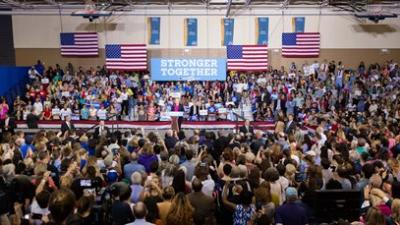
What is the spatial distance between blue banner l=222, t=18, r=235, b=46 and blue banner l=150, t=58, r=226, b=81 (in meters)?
1.66

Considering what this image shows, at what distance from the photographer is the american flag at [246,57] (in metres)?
23.0

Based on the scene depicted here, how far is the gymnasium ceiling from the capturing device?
23.0 metres

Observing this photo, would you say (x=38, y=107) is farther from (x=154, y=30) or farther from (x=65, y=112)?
(x=154, y=30)

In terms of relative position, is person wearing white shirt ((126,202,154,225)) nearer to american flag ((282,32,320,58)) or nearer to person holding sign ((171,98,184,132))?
person holding sign ((171,98,184,132))

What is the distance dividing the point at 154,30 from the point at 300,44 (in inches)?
322

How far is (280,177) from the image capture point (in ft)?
22.4

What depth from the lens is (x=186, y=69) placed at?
23.2 metres

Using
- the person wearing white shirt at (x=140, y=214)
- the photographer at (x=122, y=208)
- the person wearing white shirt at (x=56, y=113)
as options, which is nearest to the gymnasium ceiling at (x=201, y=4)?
the person wearing white shirt at (x=56, y=113)

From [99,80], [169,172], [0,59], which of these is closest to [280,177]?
[169,172]

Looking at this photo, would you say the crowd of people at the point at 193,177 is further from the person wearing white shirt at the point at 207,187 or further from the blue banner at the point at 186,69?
the blue banner at the point at 186,69

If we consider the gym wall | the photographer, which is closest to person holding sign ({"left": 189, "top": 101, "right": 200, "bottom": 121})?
the gym wall


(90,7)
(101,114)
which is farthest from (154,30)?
(101,114)

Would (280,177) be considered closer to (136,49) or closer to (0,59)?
(136,49)

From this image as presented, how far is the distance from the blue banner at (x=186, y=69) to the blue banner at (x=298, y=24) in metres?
4.80
